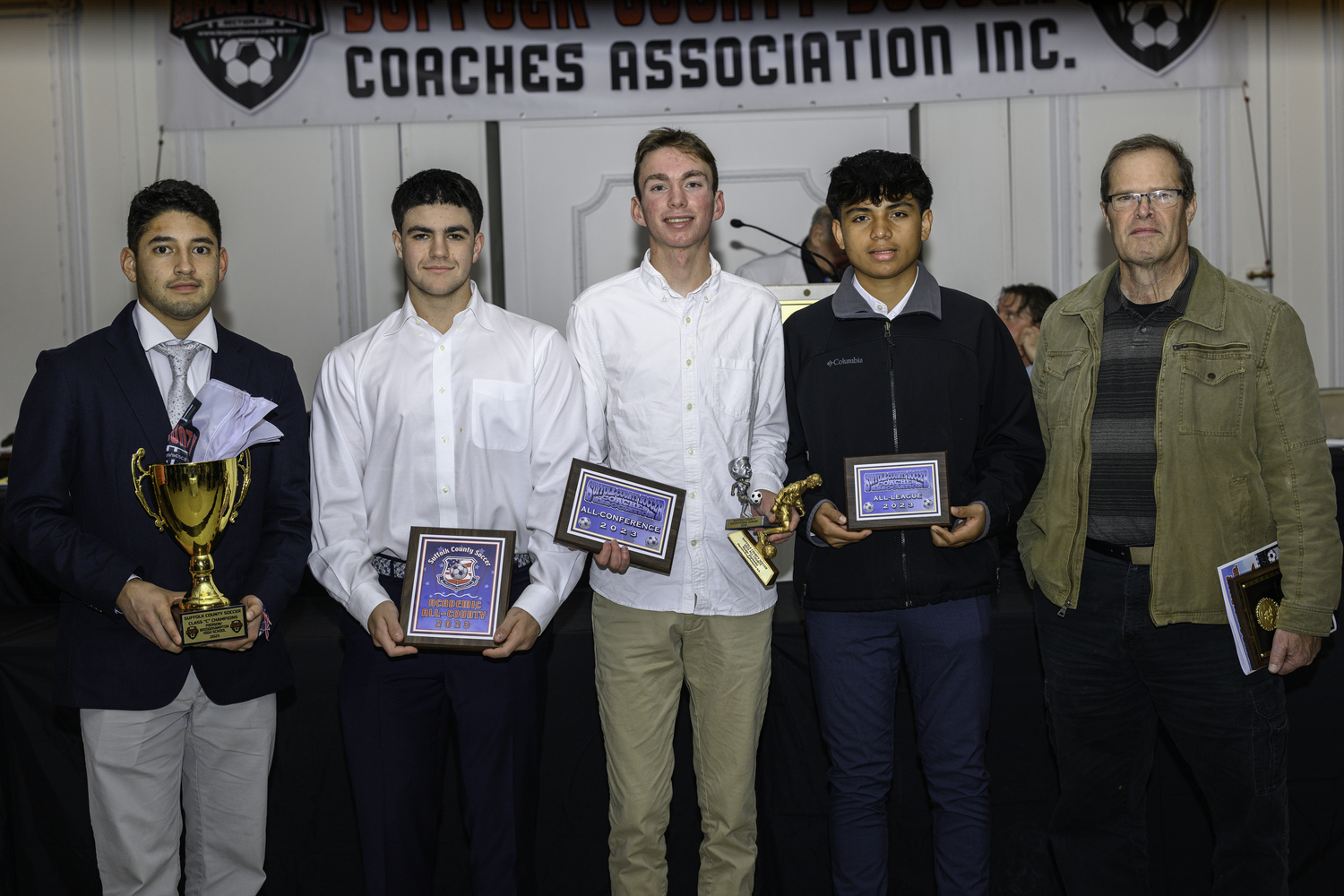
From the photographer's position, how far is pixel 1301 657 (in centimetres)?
220

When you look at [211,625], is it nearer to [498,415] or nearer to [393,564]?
[393,564]

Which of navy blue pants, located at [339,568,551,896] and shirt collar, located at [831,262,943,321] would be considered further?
shirt collar, located at [831,262,943,321]

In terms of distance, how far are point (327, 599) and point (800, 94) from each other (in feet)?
10.8

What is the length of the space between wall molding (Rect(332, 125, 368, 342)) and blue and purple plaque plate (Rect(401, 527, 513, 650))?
362cm

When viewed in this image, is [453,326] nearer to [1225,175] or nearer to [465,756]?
[465,756]

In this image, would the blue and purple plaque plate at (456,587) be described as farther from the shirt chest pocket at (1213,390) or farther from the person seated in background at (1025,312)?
the person seated in background at (1025,312)

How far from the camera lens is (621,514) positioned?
2248 mm

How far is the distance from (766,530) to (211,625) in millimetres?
1233

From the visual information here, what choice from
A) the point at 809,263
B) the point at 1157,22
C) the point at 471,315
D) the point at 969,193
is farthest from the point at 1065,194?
the point at 471,315

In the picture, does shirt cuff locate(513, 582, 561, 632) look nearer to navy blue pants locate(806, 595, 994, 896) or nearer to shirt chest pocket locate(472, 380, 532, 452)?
shirt chest pocket locate(472, 380, 532, 452)

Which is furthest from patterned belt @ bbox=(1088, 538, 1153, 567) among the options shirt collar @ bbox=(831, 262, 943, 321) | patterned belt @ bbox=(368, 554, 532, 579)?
patterned belt @ bbox=(368, 554, 532, 579)

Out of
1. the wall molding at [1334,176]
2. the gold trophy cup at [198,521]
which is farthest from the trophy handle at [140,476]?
the wall molding at [1334,176]

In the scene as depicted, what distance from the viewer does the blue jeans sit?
2201 mm

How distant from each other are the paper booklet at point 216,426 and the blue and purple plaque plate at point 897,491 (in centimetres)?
131
